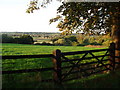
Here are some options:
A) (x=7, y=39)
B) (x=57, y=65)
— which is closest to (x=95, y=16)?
(x=57, y=65)

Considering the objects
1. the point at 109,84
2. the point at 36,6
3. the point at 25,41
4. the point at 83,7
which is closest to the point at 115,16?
the point at 83,7

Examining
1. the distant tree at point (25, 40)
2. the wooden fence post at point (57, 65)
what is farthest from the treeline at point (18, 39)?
the wooden fence post at point (57, 65)

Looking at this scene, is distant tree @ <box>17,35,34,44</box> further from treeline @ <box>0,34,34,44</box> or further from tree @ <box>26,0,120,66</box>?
tree @ <box>26,0,120,66</box>

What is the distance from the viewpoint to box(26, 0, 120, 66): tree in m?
11.6

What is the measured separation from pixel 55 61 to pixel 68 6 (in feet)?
22.8

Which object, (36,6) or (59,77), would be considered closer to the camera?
(59,77)

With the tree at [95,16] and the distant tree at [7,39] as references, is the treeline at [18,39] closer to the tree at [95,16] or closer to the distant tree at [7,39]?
the distant tree at [7,39]

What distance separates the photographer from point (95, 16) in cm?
1190

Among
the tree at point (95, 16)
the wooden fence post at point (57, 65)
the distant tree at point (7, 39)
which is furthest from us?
the distant tree at point (7, 39)

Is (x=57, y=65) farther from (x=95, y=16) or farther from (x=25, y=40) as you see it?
(x=25, y=40)

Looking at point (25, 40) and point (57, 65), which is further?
point (25, 40)

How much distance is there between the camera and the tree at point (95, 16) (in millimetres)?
11573

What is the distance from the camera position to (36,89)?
5723 mm

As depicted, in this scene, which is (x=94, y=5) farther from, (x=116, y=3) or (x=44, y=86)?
(x=44, y=86)
